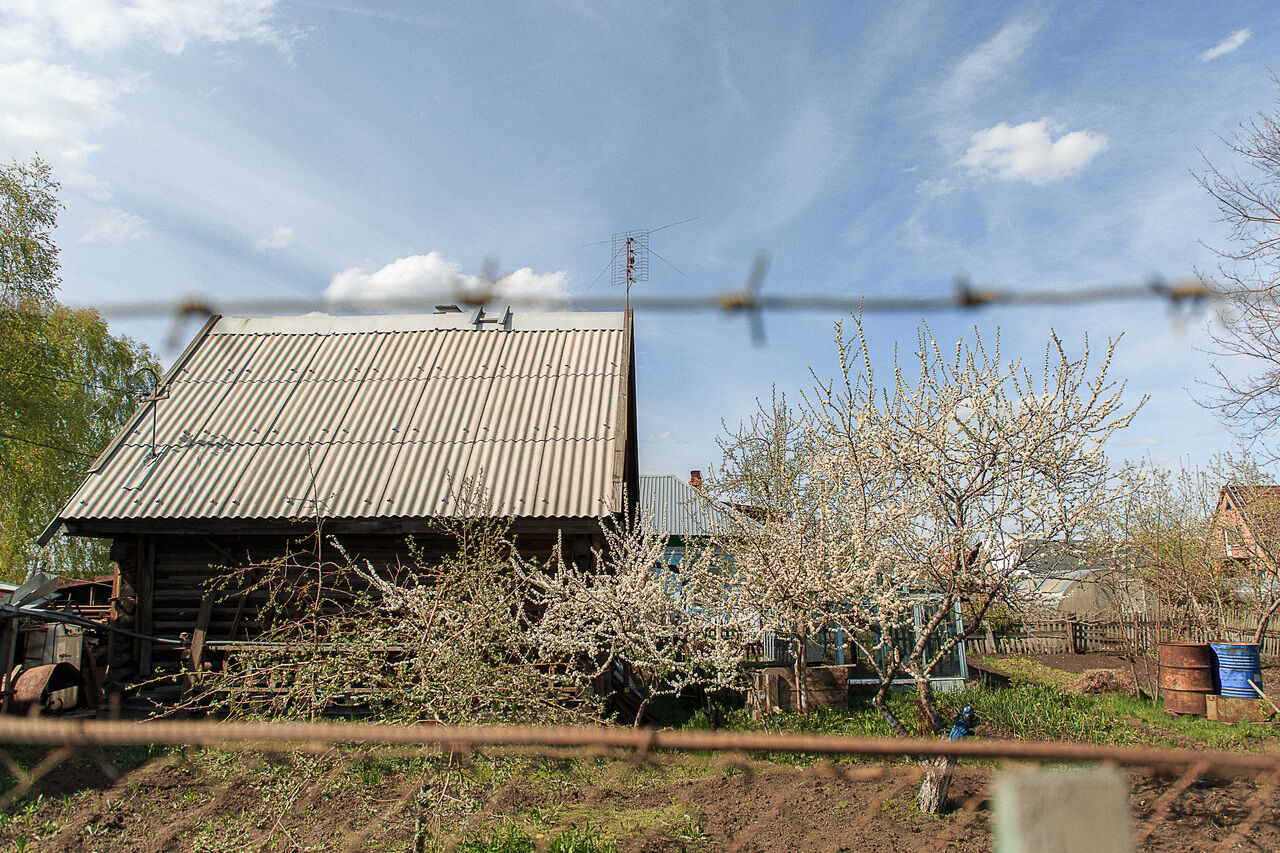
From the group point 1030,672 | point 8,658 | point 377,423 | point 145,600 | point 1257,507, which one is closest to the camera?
point 8,658

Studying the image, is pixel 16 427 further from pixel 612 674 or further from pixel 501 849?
pixel 501 849

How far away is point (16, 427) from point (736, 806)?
750 inches

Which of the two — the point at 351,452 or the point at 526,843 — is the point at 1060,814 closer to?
the point at 526,843

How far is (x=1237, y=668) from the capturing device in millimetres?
10133

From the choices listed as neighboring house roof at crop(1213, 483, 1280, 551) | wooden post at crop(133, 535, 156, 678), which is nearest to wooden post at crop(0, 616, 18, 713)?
wooden post at crop(133, 535, 156, 678)

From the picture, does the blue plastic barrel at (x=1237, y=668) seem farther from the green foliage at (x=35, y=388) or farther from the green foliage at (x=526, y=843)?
the green foliage at (x=35, y=388)

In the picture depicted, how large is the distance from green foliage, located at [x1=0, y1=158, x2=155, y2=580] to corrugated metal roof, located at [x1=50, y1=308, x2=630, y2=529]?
511 centimetres

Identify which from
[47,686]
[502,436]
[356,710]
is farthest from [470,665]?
[47,686]

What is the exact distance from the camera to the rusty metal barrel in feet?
33.4

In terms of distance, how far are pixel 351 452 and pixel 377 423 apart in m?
0.70

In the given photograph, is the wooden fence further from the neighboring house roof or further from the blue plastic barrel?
the blue plastic barrel

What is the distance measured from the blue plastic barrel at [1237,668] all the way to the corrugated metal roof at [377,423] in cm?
899

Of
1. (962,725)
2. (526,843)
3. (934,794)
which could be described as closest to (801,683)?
(962,725)

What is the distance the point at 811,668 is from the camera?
1009 cm
